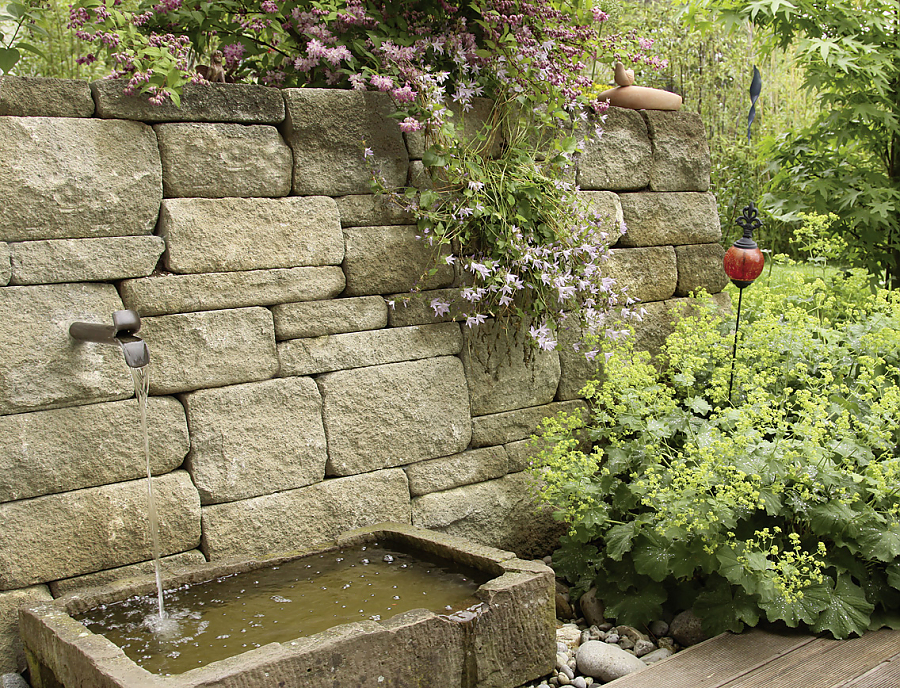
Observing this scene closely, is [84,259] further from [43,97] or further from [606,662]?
[606,662]

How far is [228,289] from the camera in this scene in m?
2.40

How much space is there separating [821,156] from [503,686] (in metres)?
3.83

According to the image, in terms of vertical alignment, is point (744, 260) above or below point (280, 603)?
above

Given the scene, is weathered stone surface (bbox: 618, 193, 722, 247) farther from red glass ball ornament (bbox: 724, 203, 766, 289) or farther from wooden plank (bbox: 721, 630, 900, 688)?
wooden plank (bbox: 721, 630, 900, 688)

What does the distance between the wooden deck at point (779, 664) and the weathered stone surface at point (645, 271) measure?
145cm

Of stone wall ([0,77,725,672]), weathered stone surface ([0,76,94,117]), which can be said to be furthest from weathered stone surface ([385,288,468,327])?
weathered stone surface ([0,76,94,117])

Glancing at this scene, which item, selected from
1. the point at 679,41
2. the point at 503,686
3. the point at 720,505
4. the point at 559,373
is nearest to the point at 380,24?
the point at 559,373

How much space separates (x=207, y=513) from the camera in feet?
7.82

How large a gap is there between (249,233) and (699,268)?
7.10 feet

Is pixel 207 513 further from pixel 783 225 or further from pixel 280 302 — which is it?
pixel 783 225

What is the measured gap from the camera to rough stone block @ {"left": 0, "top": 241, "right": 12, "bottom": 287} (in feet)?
6.75

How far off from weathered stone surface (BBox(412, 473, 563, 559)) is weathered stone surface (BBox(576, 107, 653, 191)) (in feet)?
4.18

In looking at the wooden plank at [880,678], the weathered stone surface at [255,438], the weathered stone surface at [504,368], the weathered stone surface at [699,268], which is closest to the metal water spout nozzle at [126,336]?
the weathered stone surface at [255,438]

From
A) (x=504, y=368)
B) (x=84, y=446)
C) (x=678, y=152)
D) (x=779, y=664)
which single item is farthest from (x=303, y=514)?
(x=678, y=152)
